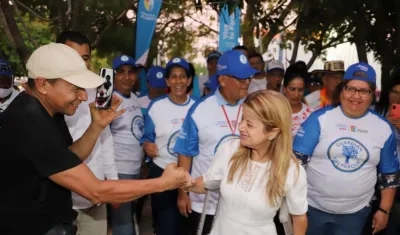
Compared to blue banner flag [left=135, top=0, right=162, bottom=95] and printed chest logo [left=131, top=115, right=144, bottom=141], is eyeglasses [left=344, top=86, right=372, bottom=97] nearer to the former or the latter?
printed chest logo [left=131, top=115, right=144, bottom=141]

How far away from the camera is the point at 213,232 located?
3.00m

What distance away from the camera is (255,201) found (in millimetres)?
2805

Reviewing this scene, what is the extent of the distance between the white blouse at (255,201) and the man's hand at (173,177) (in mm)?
236

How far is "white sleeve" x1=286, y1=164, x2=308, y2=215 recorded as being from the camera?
2818 mm

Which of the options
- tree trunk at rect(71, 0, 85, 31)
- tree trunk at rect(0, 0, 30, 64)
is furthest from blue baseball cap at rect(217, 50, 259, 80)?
tree trunk at rect(0, 0, 30, 64)

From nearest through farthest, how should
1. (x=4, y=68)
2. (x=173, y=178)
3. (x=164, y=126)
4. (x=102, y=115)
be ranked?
(x=173, y=178)
(x=102, y=115)
(x=164, y=126)
(x=4, y=68)

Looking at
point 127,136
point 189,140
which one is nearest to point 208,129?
point 189,140

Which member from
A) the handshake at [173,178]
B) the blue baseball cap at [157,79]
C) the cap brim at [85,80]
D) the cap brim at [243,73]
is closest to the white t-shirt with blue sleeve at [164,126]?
the cap brim at [243,73]

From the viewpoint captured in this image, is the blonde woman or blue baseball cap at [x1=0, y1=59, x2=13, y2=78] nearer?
the blonde woman

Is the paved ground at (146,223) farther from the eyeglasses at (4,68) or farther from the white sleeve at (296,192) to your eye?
the white sleeve at (296,192)

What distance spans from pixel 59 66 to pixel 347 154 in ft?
6.77

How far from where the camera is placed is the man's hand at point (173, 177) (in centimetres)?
289

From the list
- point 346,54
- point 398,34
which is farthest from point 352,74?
point 346,54

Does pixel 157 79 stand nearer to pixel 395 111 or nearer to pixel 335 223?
pixel 395 111
